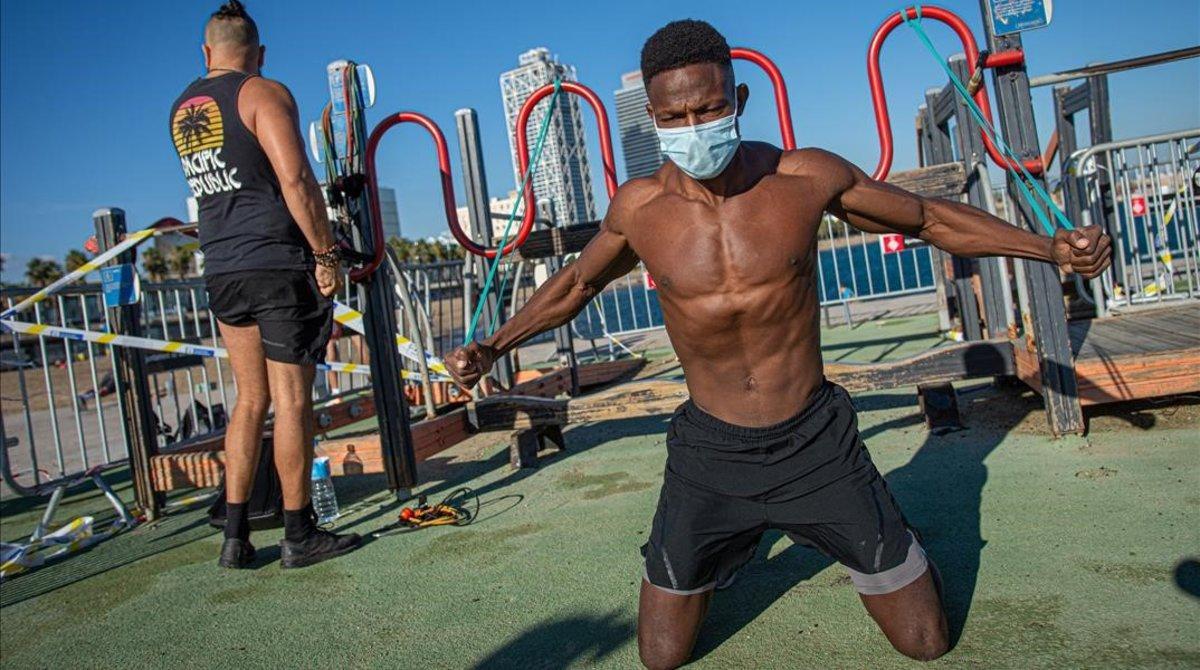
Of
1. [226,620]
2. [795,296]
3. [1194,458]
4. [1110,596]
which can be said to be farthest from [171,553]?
[1194,458]

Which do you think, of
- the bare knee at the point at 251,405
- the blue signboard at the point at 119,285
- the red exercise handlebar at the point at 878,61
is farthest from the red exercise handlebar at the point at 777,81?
the blue signboard at the point at 119,285

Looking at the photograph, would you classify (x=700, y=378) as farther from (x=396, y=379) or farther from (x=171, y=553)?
(x=171, y=553)

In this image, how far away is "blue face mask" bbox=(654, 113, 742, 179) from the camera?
2213 millimetres

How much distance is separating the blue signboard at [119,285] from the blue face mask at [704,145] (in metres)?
3.90

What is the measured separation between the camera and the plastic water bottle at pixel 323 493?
452 cm

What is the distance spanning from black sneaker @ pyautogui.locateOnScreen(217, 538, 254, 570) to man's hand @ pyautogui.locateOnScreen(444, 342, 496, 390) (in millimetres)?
1765

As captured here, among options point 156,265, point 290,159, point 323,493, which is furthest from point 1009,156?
point 156,265

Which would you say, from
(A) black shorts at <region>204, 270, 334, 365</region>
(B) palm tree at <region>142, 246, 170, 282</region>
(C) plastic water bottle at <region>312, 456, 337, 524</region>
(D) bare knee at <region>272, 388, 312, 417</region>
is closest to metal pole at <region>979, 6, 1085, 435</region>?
(A) black shorts at <region>204, 270, 334, 365</region>

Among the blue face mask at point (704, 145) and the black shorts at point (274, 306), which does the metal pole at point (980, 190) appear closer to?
the blue face mask at point (704, 145)

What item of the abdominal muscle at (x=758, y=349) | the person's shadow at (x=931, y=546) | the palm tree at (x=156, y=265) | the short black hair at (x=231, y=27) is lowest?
the person's shadow at (x=931, y=546)

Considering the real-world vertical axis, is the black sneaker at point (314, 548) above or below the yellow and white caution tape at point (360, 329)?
below

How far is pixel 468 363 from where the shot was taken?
2.51 metres

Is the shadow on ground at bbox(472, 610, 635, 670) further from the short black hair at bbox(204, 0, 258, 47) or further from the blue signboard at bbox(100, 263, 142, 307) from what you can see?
the blue signboard at bbox(100, 263, 142, 307)

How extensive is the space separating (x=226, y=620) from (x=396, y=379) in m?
1.70
